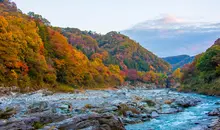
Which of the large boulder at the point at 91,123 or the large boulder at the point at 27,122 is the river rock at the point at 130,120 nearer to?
the large boulder at the point at 91,123

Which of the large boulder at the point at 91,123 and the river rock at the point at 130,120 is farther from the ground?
the large boulder at the point at 91,123

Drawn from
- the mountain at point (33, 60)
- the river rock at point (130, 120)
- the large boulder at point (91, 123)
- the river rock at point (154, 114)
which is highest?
the mountain at point (33, 60)

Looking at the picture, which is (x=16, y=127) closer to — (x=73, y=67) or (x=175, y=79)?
(x=73, y=67)

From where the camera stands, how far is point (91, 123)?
12.3 metres

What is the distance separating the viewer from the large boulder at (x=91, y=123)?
11992mm

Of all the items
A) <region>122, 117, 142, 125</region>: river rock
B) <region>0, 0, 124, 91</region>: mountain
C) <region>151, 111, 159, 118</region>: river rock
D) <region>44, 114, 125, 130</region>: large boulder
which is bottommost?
<region>151, 111, 159, 118</region>: river rock

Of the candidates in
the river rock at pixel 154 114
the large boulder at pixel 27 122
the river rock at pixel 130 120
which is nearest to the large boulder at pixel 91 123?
the large boulder at pixel 27 122

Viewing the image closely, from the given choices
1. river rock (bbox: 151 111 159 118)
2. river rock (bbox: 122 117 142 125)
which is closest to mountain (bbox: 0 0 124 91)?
river rock (bbox: 151 111 159 118)

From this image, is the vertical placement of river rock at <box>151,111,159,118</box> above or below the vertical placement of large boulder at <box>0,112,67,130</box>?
below

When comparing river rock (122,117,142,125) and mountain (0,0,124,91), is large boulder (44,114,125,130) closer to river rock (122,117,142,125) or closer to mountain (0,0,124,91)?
river rock (122,117,142,125)

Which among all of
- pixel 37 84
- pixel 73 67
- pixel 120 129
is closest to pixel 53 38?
pixel 73 67

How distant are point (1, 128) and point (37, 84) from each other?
45411 millimetres

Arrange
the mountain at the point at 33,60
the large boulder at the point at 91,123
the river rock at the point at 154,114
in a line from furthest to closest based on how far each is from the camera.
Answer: the mountain at the point at 33,60 → the river rock at the point at 154,114 → the large boulder at the point at 91,123

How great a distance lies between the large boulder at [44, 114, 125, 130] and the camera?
12.0m
